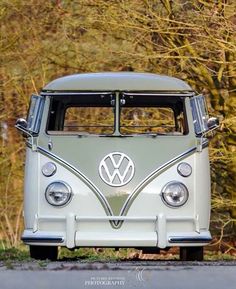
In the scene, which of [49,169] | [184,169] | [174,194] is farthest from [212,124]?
[49,169]

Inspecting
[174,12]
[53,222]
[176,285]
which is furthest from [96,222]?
[174,12]

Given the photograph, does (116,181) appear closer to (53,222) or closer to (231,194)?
(53,222)

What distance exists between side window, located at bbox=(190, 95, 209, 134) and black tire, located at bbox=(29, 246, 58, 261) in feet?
6.54

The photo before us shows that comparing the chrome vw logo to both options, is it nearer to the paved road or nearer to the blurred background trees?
the paved road

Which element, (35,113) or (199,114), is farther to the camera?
(35,113)

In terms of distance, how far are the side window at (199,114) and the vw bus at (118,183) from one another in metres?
0.01

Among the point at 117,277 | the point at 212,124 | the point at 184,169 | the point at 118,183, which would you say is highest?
the point at 212,124

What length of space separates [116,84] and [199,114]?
92 cm

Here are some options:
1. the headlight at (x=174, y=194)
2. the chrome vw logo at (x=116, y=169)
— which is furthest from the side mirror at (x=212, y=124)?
the chrome vw logo at (x=116, y=169)

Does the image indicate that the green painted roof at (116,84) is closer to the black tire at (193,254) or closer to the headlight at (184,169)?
the headlight at (184,169)

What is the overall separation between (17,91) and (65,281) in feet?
46.2

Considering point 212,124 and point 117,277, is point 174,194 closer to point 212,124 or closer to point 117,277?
point 212,124

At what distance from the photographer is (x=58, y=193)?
8.16 meters

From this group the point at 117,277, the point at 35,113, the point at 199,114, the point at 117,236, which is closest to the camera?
the point at 117,277
